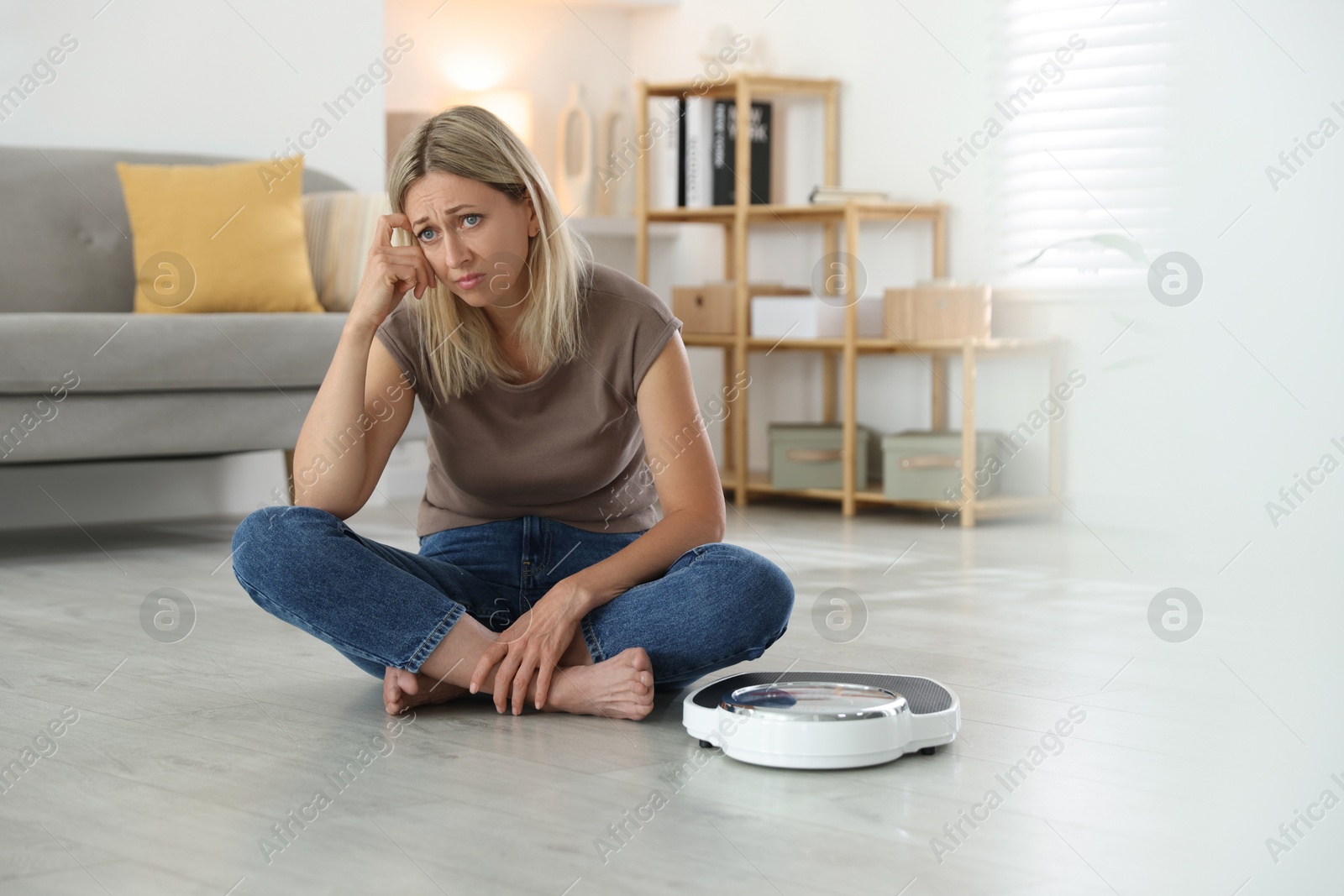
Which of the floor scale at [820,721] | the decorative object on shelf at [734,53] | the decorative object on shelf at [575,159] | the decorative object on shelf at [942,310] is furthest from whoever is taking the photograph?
the decorative object on shelf at [575,159]

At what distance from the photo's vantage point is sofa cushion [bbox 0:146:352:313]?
11.2 feet

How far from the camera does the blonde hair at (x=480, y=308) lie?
65.8 inches

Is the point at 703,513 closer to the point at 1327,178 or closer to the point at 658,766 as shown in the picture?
the point at 658,766

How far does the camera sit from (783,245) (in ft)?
14.6

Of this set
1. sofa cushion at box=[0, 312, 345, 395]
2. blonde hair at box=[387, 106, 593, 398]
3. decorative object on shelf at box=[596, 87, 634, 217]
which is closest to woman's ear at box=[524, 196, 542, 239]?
blonde hair at box=[387, 106, 593, 398]

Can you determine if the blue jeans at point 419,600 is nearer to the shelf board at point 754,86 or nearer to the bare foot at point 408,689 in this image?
the bare foot at point 408,689

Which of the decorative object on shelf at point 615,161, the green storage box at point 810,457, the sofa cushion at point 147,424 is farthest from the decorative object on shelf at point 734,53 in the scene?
the sofa cushion at point 147,424

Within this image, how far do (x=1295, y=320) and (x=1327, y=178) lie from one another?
0.93ft

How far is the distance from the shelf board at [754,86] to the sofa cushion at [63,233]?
140cm

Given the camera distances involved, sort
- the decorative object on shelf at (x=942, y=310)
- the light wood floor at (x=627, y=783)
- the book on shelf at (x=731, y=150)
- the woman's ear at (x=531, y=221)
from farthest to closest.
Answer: the book on shelf at (x=731, y=150) → the decorative object on shelf at (x=942, y=310) → the woman's ear at (x=531, y=221) → the light wood floor at (x=627, y=783)

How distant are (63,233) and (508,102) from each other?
142 cm

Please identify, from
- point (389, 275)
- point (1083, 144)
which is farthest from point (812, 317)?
point (389, 275)

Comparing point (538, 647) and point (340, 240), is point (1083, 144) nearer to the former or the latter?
point (340, 240)

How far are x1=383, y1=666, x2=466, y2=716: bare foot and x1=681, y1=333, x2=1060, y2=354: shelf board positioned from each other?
224 centimetres
